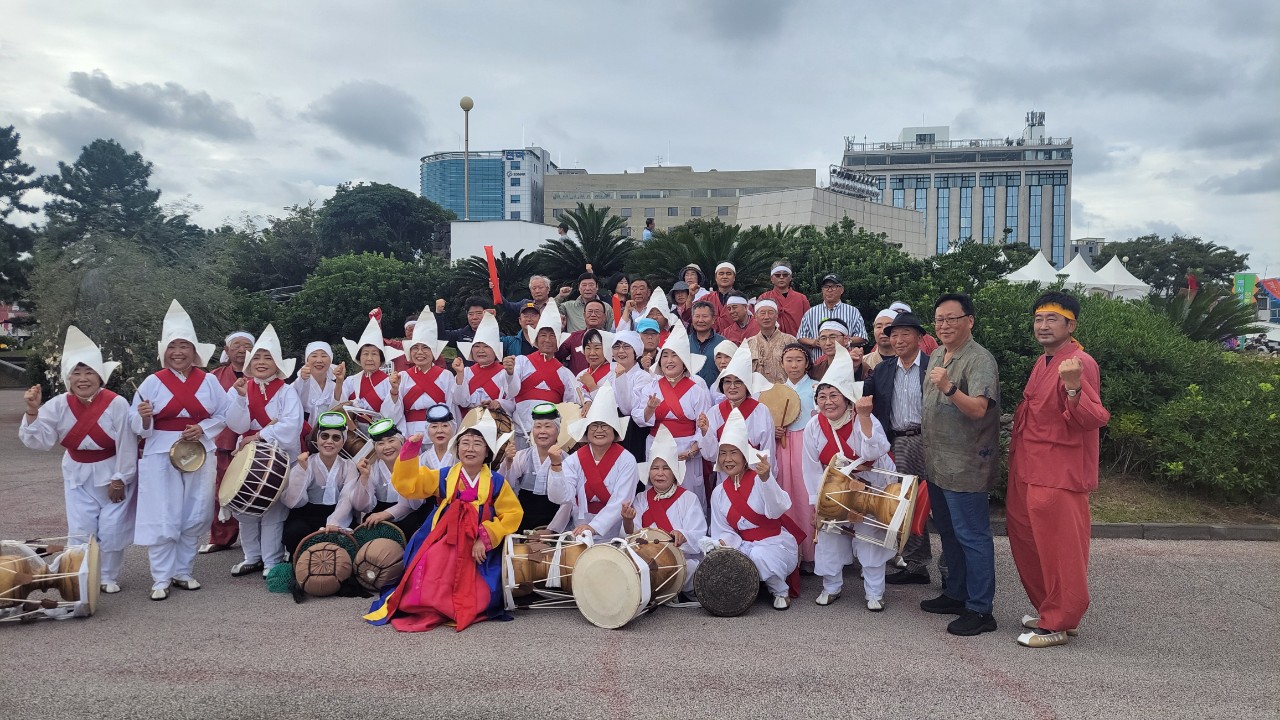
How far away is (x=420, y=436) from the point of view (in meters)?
6.80

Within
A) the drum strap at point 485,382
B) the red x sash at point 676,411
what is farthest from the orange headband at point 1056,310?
the drum strap at point 485,382

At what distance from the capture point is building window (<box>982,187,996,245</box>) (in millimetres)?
106562

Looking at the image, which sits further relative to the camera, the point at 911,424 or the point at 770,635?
the point at 911,424

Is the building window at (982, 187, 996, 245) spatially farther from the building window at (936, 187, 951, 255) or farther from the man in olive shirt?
the man in olive shirt

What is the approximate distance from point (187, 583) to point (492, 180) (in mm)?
116279

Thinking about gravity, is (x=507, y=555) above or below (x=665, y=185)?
below

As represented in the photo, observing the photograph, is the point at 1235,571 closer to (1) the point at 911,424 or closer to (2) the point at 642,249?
(1) the point at 911,424

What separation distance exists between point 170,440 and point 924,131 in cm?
11712

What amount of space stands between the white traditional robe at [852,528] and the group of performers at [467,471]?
14mm

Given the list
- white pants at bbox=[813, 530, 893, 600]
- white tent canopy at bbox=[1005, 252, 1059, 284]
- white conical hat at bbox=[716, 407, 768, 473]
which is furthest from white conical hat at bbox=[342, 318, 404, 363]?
white tent canopy at bbox=[1005, 252, 1059, 284]

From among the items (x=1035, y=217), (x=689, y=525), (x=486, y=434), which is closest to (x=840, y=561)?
(x=689, y=525)

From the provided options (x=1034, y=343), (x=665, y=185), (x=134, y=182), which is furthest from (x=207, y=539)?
(x=665, y=185)

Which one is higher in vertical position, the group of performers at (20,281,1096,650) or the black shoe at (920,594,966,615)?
the group of performers at (20,281,1096,650)

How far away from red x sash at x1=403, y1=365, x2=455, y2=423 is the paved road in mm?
2000
